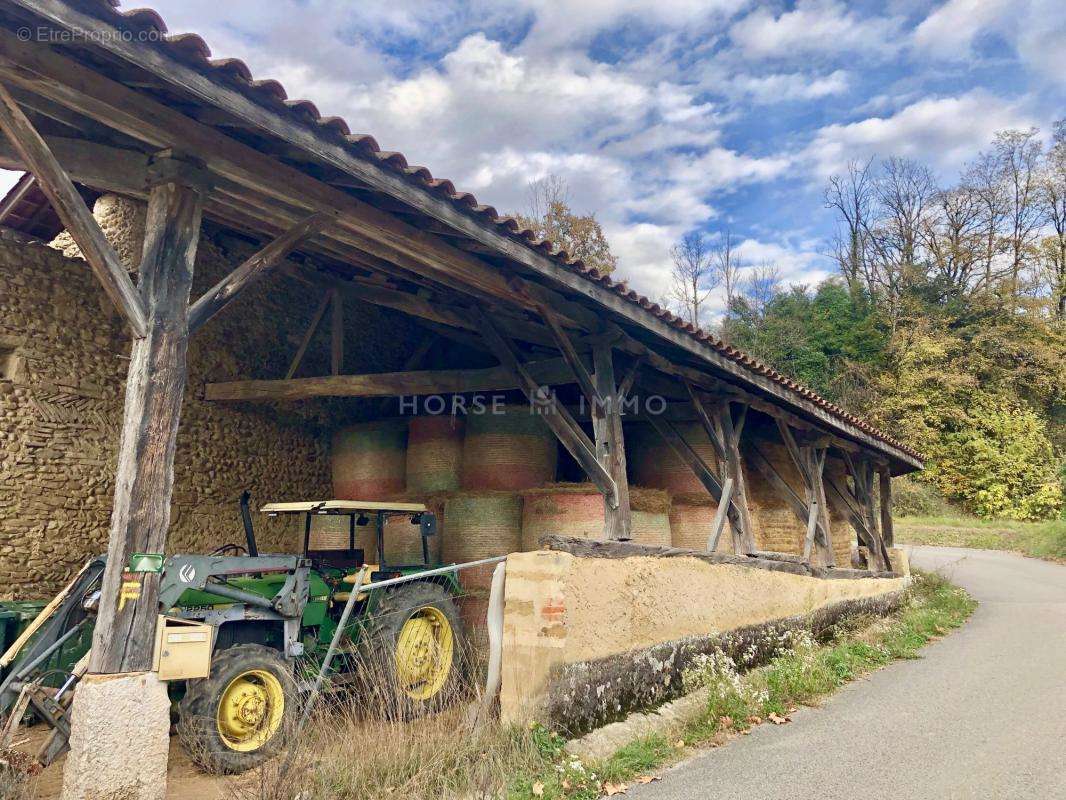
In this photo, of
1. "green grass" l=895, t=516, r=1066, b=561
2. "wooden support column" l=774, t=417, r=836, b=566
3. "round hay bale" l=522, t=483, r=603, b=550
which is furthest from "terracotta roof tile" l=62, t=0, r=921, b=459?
"green grass" l=895, t=516, r=1066, b=561

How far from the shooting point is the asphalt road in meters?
3.76

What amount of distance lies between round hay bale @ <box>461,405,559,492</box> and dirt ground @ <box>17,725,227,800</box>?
3.74 metres

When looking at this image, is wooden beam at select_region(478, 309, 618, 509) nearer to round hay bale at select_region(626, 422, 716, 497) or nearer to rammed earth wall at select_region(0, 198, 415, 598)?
round hay bale at select_region(626, 422, 716, 497)

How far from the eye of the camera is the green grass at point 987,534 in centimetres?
1986

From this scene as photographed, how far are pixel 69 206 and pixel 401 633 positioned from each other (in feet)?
11.9

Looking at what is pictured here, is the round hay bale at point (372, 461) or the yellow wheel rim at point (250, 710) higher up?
the round hay bale at point (372, 461)

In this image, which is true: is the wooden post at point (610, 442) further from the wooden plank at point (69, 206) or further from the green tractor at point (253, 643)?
the wooden plank at point (69, 206)

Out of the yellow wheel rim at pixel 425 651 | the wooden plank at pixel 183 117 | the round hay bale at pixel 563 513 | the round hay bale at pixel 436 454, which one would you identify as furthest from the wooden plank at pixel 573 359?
the round hay bale at pixel 436 454

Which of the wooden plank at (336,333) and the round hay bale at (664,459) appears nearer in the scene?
the wooden plank at (336,333)

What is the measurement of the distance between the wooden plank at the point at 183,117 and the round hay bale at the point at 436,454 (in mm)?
3277

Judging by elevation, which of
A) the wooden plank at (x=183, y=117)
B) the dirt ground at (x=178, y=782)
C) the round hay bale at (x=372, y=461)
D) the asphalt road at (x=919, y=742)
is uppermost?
the wooden plank at (x=183, y=117)

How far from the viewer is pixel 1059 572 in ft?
53.8

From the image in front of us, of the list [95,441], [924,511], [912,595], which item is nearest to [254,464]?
[95,441]

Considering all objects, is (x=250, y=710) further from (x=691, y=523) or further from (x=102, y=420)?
(x=691, y=523)
